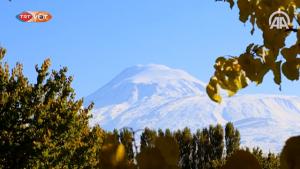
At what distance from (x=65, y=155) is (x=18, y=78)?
3.02 meters

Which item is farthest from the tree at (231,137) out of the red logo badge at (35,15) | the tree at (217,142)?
the red logo badge at (35,15)

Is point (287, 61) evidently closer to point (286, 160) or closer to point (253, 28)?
point (253, 28)

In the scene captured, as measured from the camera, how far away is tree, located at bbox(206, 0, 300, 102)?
2252 millimetres

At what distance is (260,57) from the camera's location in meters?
2.50

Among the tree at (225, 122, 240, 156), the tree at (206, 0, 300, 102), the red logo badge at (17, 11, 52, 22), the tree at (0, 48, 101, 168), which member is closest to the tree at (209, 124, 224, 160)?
the tree at (225, 122, 240, 156)

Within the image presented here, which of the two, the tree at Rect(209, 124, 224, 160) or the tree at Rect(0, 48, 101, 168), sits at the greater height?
the tree at Rect(209, 124, 224, 160)

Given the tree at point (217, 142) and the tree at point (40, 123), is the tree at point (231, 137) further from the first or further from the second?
the tree at point (40, 123)

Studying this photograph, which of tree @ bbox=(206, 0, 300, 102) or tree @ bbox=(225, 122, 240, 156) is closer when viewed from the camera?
tree @ bbox=(206, 0, 300, 102)

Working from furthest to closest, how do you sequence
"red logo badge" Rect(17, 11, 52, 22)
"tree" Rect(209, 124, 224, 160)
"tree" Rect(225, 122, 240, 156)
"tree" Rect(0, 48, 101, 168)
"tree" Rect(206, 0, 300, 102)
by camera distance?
"tree" Rect(225, 122, 240, 156) → "tree" Rect(209, 124, 224, 160) → "red logo badge" Rect(17, 11, 52, 22) → "tree" Rect(0, 48, 101, 168) → "tree" Rect(206, 0, 300, 102)

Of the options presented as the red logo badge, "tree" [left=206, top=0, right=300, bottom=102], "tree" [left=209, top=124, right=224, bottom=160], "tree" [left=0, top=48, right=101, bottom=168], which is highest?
the red logo badge

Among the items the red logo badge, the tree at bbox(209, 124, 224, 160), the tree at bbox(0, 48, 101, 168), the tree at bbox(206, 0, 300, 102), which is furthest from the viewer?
the tree at bbox(209, 124, 224, 160)

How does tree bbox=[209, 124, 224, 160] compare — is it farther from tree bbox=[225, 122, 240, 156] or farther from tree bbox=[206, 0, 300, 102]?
tree bbox=[206, 0, 300, 102]

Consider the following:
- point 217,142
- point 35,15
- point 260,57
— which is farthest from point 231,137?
point 260,57

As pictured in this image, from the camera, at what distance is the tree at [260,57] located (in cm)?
225
